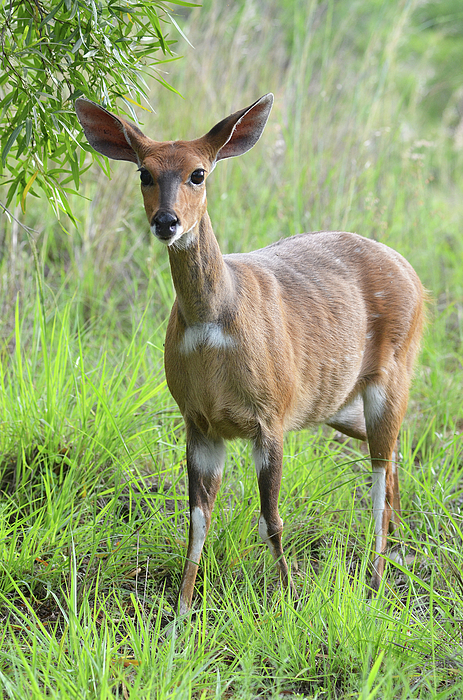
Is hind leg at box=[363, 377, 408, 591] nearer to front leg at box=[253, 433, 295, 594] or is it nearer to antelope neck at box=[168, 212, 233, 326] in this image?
front leg at box=[253, 433, 295, 594]

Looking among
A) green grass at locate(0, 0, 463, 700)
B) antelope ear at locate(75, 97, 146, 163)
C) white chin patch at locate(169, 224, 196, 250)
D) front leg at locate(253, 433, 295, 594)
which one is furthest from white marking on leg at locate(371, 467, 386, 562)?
antelope ear at locate(75, 97, 146, 163)

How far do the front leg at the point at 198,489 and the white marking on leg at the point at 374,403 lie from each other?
2.82ft

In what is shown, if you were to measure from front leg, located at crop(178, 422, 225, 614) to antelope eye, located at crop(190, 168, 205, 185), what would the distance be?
96 cm

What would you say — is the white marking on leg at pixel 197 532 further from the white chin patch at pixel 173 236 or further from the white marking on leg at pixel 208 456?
the white chin patch at pixel 173 236

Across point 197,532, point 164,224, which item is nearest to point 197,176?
point 164,224

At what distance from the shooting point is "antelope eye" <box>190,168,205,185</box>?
2.71m

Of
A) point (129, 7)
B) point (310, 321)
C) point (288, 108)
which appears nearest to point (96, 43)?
point (129, 7)

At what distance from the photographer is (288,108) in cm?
606

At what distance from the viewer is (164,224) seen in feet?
8.20

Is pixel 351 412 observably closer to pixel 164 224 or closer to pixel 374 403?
pixel 374 403

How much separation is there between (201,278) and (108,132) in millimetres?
680

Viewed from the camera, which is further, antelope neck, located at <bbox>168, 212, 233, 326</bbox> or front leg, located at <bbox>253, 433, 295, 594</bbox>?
front leg, located at <bbox>253, 433, 295, 594</bbox>

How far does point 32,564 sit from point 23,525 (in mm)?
421

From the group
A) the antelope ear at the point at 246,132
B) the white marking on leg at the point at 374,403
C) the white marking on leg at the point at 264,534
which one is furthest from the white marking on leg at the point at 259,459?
the antelope ear at the point at 246,132
